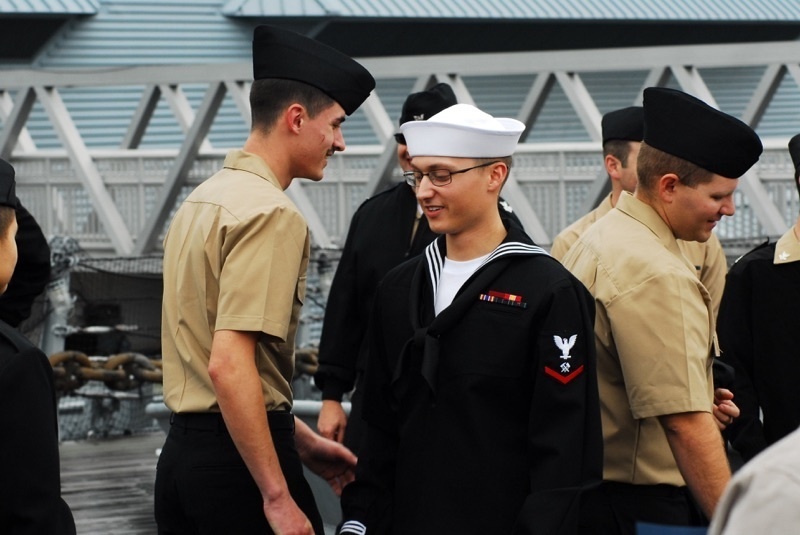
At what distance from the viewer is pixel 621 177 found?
21.3 ft

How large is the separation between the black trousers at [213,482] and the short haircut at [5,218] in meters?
0.87

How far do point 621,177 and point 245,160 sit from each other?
2.61 metres

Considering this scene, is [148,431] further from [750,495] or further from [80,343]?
[750,495]

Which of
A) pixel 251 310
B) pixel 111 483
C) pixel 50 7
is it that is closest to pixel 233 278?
pixel 251 310

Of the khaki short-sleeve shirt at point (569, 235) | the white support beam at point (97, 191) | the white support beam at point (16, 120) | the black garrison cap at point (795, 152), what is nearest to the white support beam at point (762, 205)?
the khaki short-sleeve shirt at point (569, 235)

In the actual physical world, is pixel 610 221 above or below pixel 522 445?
above

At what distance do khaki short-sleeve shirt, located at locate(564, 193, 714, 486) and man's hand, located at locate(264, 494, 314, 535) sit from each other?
2.54ft

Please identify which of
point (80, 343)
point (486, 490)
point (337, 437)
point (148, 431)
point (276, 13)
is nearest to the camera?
point (486, 490)

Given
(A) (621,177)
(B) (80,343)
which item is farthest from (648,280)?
(B) (80,343)

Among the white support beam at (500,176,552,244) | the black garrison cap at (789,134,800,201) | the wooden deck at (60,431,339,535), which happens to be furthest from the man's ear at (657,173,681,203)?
the white support beam at (500,176,552,244)

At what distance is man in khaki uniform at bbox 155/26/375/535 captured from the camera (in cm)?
391

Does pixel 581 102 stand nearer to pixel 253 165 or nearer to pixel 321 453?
pixel 321 453

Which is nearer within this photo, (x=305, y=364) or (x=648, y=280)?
(x=648, y=280)

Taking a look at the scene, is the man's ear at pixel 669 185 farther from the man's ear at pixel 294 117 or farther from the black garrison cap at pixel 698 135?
the man's ear at pixel 294 117
